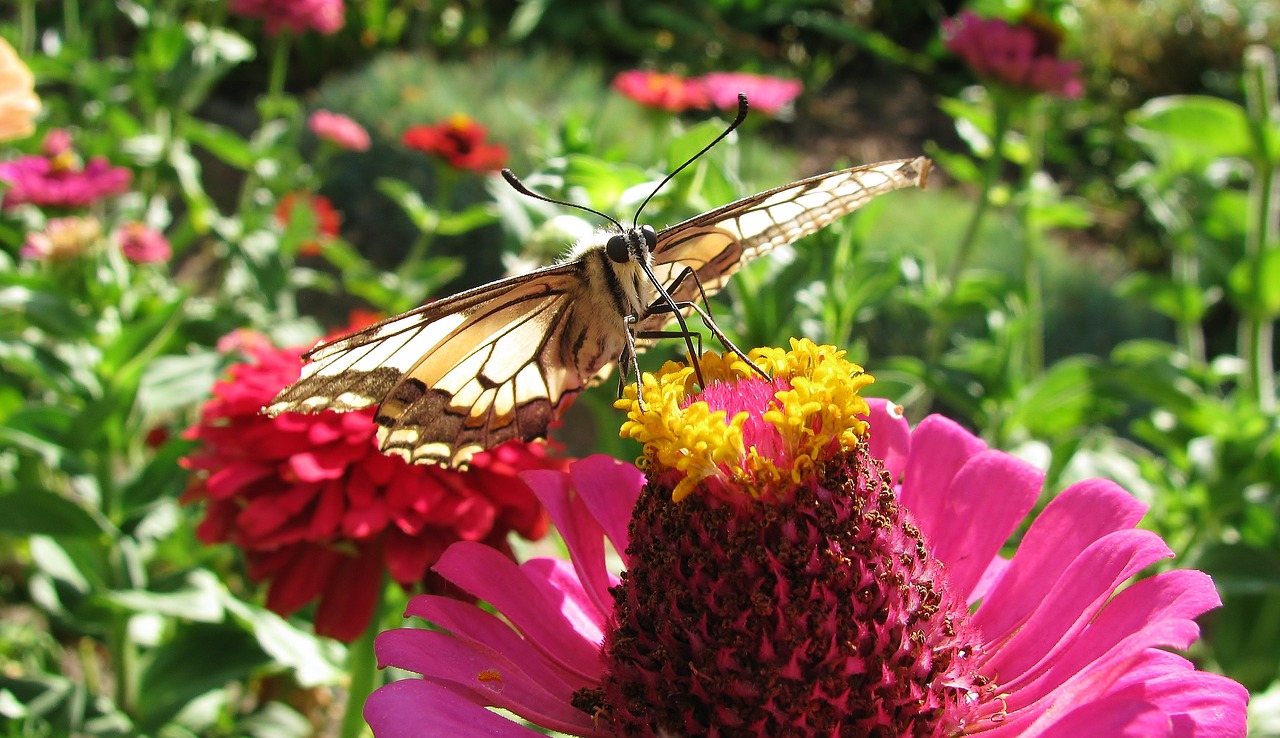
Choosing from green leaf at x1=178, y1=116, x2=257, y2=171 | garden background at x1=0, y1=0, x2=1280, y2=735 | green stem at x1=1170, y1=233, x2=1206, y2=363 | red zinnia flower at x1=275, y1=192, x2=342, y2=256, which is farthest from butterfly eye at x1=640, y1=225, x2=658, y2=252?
red zinnia flower at x1=275, y1=192, x2=342, y2=256

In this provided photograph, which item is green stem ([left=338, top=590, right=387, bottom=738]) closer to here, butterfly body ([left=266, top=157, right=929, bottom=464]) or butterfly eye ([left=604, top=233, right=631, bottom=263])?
butterfly body ([left=266, top=157, right=929, bottom=464])

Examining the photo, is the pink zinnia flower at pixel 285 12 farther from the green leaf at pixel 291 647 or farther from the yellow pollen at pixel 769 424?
the yellow pollen at pixel 769 424

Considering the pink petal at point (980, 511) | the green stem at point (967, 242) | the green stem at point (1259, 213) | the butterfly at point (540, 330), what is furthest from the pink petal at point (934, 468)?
the green stem at point (1259, 213)

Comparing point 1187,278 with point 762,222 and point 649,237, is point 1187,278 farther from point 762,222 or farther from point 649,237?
point 649,237

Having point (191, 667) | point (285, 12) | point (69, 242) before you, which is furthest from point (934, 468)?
point (285, 12)

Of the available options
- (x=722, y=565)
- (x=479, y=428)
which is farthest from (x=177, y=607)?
(x=722, y=565)

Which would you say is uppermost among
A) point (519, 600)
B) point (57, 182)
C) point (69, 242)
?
point (57, 182)
